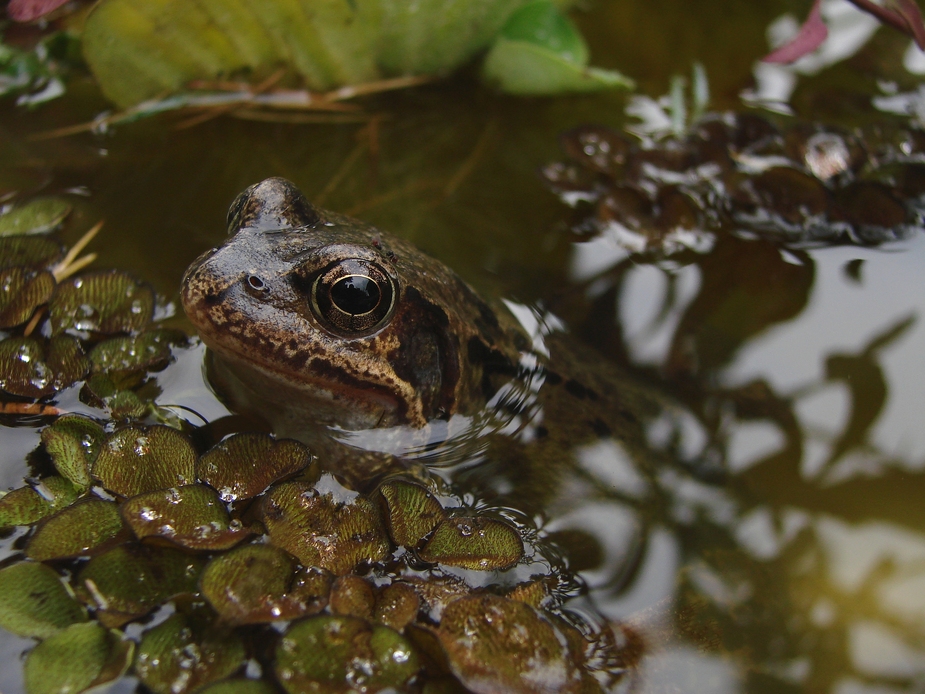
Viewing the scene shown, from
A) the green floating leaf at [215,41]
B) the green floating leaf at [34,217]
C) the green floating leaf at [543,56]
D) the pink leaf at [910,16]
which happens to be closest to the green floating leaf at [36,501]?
the green floating leaf at [34,217]

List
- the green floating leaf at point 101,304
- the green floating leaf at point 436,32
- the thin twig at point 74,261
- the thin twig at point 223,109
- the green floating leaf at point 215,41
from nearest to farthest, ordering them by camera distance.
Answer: the green floating leaf at point 101,304 < the thin twig at point 74,261 < the green floating leaf at point 215,41 < the thin twig at point 223,109 < the green floating leaf at point 436,32

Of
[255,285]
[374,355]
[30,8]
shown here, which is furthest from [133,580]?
[30,8]

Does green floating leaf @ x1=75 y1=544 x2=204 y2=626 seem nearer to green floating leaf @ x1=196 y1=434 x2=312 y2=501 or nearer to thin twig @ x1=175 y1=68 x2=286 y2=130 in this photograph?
green floating leaf @ x1=196 y1=434 x2=312 y2=501

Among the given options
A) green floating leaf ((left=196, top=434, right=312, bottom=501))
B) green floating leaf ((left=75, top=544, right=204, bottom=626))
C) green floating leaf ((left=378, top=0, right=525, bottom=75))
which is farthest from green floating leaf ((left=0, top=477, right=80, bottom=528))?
green floating leaf ((left=378, top=0, right=525, bottom=75))

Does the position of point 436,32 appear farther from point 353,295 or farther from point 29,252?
point 29,252

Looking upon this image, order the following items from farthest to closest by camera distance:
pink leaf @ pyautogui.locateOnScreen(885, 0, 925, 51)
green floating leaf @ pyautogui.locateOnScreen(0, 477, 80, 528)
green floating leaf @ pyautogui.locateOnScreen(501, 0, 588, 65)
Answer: green floating leaf @ pyautogui.locateOnScreen(501, 0, 588, 65), pink leaf @ pyautogui.locateOnScreen(885, 0, 925, 51), green floating leaf @ pyautogui.locateOnScreen(0, 477, 80, 528)

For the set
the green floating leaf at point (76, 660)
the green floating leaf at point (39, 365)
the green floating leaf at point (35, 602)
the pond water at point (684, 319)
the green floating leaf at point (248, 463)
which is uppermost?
the green floating leaf at point (39, 365)

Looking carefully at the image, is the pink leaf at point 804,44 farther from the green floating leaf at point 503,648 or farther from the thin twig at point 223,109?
the green floating leaf at point 503,648
